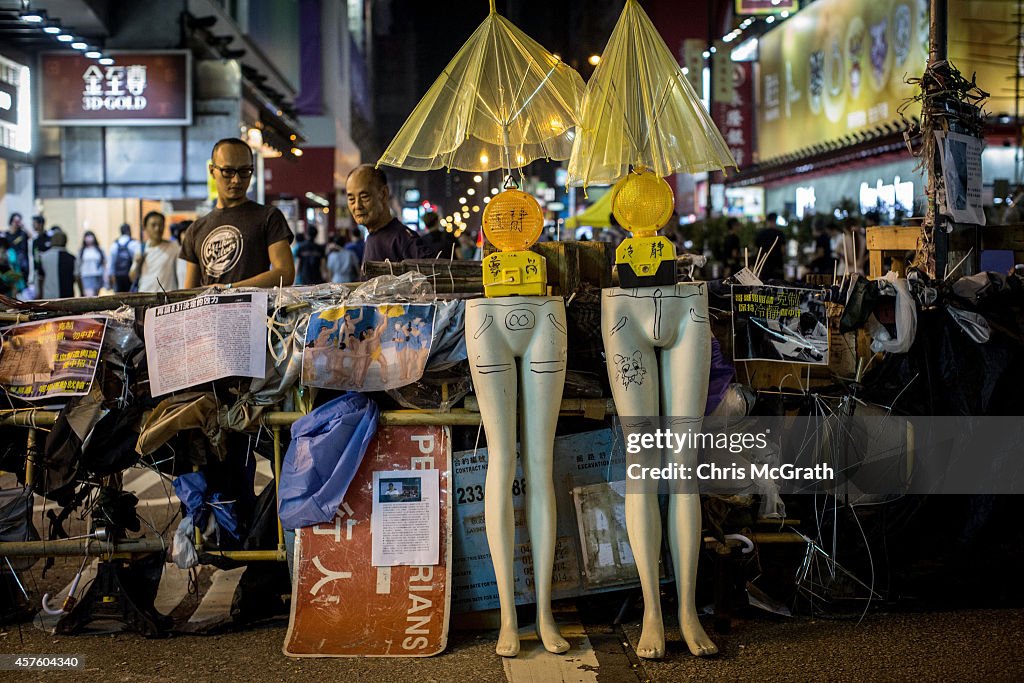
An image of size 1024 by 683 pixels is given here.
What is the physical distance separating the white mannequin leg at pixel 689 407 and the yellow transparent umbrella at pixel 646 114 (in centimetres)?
71

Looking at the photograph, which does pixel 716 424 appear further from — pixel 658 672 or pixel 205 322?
pixel 205 322

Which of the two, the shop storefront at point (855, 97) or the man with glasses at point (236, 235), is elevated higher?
the shop storefront at point (855, 97)

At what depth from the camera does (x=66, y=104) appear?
73.6ft

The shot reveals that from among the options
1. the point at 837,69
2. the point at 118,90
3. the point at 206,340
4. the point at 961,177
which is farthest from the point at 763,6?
the point at 206,340

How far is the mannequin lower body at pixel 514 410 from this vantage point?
4340mm

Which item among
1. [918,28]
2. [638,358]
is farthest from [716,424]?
[918,28]

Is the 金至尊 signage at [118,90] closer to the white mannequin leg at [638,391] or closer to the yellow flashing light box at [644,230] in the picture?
the yellow flashing light box at [644,230]

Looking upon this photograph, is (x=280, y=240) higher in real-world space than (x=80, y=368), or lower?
higher

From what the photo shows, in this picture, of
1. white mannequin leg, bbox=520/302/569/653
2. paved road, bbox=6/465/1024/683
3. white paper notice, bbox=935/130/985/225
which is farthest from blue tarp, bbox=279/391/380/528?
white paper notice, bbox=935/130/985/225

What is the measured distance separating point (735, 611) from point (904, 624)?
0.75m

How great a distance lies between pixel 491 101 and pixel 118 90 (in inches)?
793

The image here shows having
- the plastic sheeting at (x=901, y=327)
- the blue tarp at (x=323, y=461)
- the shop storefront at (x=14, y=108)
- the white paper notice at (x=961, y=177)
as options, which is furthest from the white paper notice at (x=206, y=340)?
the shop storefront at (x=14, y=108)

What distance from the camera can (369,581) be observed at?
4.64 meters

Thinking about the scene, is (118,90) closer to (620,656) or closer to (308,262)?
(308,262)
